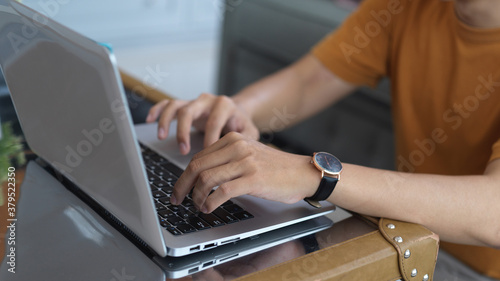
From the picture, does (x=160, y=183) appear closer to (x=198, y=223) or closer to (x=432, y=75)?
(x=198, y=223)

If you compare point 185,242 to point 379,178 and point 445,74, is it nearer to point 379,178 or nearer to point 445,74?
point 379,178

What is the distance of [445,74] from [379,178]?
0.50 metres

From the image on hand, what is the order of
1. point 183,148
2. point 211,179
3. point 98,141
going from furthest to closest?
1. point 183,148
2. point 211,179
3. point 98,141

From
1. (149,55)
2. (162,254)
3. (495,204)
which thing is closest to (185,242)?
(162,254)

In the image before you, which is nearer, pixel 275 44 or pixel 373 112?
pixel 373 112

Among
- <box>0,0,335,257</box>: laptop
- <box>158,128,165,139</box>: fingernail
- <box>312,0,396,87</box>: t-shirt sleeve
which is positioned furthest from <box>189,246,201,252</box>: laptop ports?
<box>312,0,396,87</box>: t-shirt sleeve

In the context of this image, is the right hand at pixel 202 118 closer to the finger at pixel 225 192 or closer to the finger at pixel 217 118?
the finger at pixel 217 118

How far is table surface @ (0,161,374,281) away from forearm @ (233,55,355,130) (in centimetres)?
46

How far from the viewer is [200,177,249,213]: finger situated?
0.68 m

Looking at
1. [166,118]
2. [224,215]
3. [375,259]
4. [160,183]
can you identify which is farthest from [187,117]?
[375,259]

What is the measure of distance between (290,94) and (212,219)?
651mm

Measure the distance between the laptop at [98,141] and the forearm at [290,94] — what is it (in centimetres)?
43

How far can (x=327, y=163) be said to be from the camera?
2.46 feet

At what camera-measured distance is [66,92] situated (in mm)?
603
